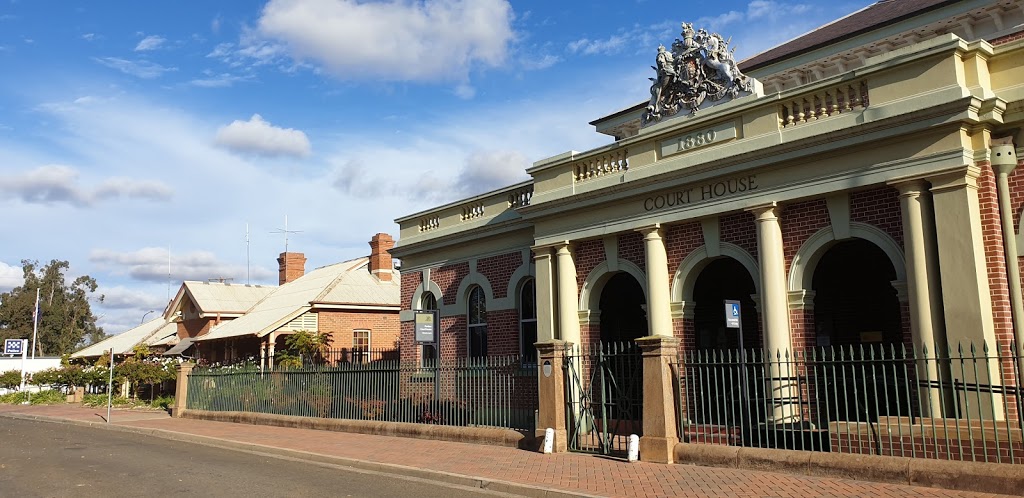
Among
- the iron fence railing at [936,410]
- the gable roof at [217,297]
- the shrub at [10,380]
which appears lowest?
the iron fence railing at [936,410]

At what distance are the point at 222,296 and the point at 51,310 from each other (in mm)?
41102

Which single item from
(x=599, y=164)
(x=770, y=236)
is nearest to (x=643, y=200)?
(x=599, y=164)

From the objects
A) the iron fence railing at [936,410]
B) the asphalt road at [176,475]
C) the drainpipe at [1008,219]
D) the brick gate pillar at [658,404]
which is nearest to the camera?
the iron fence railing at [936,410]

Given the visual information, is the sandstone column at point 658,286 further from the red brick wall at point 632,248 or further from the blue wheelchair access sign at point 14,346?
the blue wheelchair access sign at point 14,346

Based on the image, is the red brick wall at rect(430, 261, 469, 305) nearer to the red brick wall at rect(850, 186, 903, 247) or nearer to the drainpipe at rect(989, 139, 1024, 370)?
→ the red brick wall at rect(850, 186, 903, 247)

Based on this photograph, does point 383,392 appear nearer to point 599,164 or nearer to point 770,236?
point 599,164

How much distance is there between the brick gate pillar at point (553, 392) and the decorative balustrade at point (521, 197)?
5.11 metres

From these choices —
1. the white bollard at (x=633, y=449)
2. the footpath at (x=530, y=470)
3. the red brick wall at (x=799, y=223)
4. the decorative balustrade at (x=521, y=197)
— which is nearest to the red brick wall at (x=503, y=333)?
the decorative balustrade at (x=521, y=197)

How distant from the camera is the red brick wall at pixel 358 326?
29.2 m

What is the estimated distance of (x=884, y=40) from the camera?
1529 centimetres

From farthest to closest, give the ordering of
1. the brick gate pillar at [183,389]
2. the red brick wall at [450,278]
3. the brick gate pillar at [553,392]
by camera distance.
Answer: the brick gate pillar at [183,389] < the red brick wall at [450,278] < the brick gate pillar at [553,392]

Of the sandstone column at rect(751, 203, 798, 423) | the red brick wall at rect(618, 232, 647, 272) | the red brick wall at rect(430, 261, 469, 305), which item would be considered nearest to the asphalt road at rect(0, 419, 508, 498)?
the sandstone column at rect(751, 203, 798, 423)

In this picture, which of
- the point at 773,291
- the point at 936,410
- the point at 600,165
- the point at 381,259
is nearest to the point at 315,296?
the point at 381,259

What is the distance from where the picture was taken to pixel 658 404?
1120 cm
